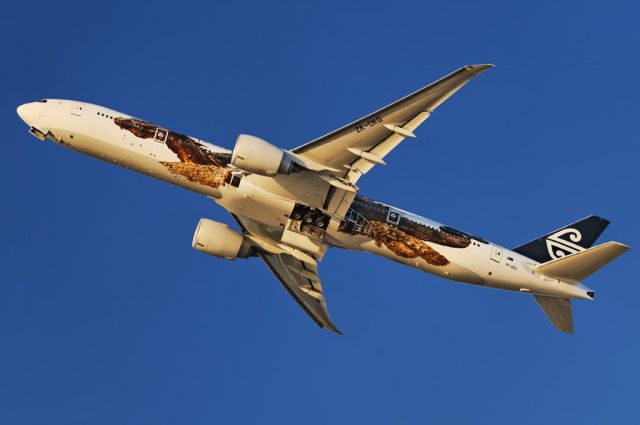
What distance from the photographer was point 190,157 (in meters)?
45.7

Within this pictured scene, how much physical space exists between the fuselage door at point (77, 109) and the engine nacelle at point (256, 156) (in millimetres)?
9797

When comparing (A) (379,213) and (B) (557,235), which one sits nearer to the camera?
(A) (379,213)

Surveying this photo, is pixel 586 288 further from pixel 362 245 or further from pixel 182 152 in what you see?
pixel 182 152

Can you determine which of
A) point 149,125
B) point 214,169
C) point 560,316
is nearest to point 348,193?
point 214,169

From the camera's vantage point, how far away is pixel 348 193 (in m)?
45.0

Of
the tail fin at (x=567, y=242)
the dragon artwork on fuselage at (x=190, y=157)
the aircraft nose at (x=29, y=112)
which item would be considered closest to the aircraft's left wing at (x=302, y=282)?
the dragon artwork on fuselage at (x=190, y=157)

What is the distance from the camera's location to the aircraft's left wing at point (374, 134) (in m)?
40.2

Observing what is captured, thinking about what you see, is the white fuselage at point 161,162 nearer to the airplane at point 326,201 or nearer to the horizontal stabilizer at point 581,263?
the airplane at point 326,201

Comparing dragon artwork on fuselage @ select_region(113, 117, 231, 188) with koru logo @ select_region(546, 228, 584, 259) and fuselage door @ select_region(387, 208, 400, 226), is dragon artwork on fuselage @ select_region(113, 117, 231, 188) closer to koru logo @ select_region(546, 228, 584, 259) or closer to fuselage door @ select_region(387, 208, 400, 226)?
fuselage door @ select_region(387, 208, 400, 226)

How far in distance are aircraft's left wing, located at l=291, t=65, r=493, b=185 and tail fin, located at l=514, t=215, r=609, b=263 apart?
12.3 m

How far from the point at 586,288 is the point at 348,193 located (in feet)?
49.4

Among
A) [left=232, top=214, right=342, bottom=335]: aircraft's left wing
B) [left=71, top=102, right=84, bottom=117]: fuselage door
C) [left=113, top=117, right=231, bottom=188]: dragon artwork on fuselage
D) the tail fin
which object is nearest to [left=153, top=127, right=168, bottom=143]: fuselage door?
[left=113, top=117, right=231, bottom=188]: dragon artwork on fuselage

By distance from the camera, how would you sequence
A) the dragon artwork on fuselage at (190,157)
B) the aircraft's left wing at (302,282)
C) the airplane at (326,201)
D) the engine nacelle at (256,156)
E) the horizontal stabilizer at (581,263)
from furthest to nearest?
the aircraft's left wing at (302,282), the dragon artwork on fuselage at (190,157), the horizontal stabilizer at (581,263), the airplane at (326,201), the engine nacelle at (256,156)

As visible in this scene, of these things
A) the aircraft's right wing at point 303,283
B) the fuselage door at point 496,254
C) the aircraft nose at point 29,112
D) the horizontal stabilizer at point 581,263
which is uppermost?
the horizontal stabilizer at point 581,263
